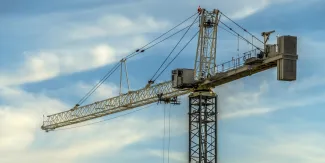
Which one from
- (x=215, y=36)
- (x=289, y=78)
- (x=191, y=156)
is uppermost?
(x=215, y=36)

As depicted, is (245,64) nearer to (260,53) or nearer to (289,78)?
(260,53)

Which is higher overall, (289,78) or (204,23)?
(204,23)

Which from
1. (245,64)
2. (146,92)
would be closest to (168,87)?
(146,92)

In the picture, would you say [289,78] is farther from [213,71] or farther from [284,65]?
[213,71]

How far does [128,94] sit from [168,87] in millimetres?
16862

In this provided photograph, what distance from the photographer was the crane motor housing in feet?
513

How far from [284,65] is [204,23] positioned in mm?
35015

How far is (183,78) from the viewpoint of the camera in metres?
157

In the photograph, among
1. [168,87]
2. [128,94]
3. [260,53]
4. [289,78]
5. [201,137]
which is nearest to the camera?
[289,78]

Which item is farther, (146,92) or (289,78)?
(146,92)

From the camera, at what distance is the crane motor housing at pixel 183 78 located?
513 ft

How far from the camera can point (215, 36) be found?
163 meters

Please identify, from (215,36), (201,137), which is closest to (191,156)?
(201,137)

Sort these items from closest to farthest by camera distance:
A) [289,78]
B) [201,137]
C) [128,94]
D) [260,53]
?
[289,78] → [260,53] → [201,137] → [128,94]
